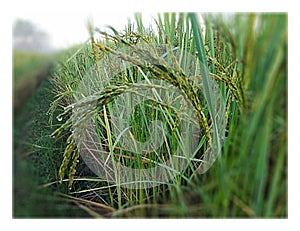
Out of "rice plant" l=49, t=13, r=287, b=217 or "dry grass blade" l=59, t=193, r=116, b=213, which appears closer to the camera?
"rice plant" l=49, t=13, r=287, b=217

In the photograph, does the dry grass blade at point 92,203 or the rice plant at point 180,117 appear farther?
the dry grass blade at point 92,203

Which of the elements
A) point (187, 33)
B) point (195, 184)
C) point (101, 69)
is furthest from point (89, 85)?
point (195, 184)

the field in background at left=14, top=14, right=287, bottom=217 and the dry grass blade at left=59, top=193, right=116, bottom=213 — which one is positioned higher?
the field in background at left=14, top=14, right=287, bottom=217

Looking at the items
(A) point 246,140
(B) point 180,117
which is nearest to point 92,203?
(B) point 180,117

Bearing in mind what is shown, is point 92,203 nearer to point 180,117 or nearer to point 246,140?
point 180,117

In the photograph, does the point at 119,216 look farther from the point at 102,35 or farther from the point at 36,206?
the point at 102,35

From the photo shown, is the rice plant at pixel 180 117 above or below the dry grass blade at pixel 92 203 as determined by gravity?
above

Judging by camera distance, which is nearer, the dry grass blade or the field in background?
the field in background

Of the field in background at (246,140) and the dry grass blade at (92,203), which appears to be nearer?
the field in background at (246,140)

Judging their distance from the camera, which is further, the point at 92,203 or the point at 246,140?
the point at 92,203

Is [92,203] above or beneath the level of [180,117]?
beneath
